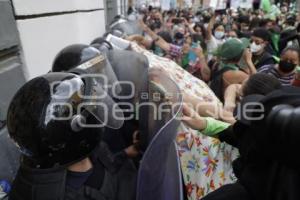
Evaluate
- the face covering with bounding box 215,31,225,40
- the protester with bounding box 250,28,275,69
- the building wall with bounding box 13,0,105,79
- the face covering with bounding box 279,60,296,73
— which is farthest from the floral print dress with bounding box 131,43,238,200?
the face covering with bounding box 215,31,225,40

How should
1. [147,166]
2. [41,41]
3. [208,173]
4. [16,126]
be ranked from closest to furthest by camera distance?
[147,166] → [16,126] → [208,173] → [41,41]

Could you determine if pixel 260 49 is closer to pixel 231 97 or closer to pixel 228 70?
pixel 228 70

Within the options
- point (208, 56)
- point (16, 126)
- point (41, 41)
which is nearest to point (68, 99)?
point (16, 126)

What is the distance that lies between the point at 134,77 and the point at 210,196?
45.5 inches

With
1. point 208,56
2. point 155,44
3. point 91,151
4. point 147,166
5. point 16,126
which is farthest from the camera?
point 208,56

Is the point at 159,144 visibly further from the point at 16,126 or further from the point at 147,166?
the point at 16,126

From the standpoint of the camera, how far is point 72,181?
3.89 feet

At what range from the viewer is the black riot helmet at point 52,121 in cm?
111

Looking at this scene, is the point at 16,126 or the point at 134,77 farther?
the point at 134,77

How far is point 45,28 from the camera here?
2512 mm

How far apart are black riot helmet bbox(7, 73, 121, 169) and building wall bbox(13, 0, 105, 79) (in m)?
1.03

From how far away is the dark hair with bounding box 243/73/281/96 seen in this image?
73.2 inches

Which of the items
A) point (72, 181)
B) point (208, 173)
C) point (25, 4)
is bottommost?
point (208, 173)

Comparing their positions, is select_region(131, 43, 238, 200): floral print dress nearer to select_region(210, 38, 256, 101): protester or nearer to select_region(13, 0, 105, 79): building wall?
select_region(13, 0, 105, 79): building wall
